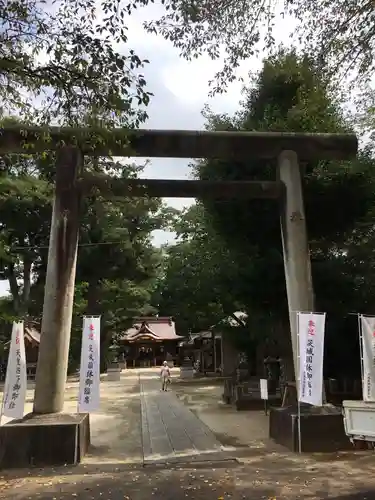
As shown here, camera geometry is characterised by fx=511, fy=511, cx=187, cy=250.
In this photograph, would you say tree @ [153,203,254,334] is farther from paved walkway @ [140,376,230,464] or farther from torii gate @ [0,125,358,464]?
paved walkway @ [140,376,230,464]

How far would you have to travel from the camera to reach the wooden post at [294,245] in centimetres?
948

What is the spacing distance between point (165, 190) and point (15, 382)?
458cm

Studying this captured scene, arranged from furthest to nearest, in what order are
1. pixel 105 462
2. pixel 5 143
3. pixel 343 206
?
1. pixel 343 206
2. pixel 5 143
3. pixel 105 462

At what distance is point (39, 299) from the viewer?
2533 centimetres

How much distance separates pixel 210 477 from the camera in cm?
691

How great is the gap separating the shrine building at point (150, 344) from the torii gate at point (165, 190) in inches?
1326

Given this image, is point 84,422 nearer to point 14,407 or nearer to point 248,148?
point 14,407

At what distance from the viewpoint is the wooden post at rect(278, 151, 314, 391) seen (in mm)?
9477

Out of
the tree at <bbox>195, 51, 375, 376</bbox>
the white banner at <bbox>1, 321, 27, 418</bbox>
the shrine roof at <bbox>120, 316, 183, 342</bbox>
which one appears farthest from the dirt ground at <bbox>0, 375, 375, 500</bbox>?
the shrine roof at <bbox>120, 316, 183, 342</bbox>

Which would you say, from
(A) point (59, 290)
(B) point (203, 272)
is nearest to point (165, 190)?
(A) point (59, 290)

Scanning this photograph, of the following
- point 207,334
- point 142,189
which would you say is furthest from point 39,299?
point 142,189

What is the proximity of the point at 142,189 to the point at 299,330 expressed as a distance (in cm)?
407

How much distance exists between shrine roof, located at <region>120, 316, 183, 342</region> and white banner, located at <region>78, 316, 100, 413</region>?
32.7 meters

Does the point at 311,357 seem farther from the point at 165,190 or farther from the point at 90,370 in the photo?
the point at 165,190
